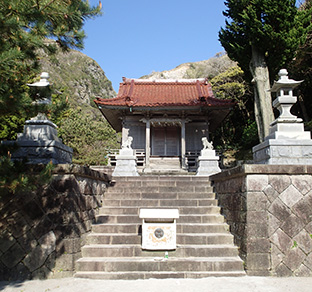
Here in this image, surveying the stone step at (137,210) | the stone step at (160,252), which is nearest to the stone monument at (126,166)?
the stone step at (137,210)

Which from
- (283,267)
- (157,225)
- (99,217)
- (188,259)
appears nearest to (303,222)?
(283,267)

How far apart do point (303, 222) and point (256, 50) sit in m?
8.20

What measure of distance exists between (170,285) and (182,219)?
1.69 metres

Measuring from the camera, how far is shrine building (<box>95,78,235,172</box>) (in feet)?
40.6

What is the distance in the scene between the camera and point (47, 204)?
153 inches

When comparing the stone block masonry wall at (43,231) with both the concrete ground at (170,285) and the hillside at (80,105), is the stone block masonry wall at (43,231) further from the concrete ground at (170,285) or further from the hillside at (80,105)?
the hillside at (80,105)

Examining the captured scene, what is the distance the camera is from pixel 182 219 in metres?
5.06

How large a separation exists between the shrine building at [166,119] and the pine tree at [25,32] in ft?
29.0

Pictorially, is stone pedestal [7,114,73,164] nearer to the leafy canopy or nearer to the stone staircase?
the stone staircase

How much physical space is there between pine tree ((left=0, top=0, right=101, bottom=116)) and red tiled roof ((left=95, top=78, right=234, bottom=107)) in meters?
8.83

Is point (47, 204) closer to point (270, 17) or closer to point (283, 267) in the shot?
point (283, 267)

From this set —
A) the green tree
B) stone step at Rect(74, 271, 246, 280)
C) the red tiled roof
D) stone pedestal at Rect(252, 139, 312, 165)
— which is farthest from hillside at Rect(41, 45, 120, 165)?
the green tree

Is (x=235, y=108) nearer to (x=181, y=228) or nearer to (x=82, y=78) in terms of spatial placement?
(x=181, y=228)

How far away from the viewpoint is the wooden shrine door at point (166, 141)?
46.2 feet
